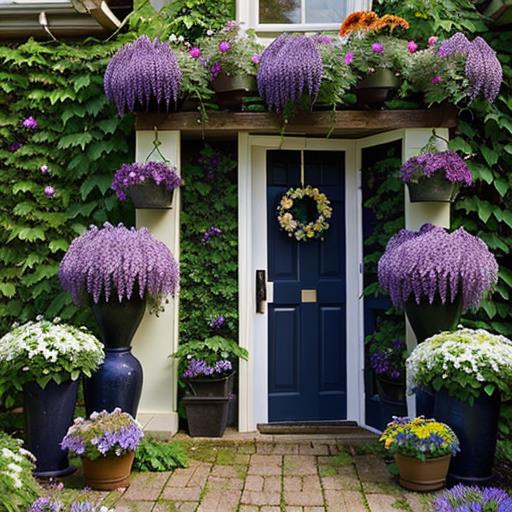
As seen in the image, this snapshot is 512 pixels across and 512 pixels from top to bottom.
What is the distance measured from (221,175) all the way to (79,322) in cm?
147

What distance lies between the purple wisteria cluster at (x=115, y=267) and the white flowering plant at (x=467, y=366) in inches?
62.2

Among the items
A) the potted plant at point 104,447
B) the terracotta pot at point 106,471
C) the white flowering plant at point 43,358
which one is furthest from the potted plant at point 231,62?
the terracotta pot at point 106,471

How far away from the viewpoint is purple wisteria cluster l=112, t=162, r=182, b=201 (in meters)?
3.57

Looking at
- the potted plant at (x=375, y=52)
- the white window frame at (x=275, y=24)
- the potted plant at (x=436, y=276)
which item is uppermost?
the white window frame at (x=275, y=24)

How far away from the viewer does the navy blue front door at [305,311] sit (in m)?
4.12

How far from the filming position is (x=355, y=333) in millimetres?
4145

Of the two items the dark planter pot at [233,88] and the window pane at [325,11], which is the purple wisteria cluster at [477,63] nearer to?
the window pane at [325,11]

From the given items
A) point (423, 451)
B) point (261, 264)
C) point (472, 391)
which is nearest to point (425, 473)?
point (423, 451)

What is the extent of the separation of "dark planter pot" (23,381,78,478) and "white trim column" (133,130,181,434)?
2.60ft

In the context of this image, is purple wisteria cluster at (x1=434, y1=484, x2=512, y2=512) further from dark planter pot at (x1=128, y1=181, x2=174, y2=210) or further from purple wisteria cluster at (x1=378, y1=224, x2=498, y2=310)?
dark planter pot at (x1=128, y1=181, x2=174, y2=210)

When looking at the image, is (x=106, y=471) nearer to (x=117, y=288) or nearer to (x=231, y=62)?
(x=117, y=288)

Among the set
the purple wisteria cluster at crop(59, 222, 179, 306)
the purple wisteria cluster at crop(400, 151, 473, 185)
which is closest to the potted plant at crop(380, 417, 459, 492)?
the purple wisteria cluster at crop(400, 151, 473, 185)

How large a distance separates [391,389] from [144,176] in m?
2.13

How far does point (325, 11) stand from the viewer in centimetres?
410
